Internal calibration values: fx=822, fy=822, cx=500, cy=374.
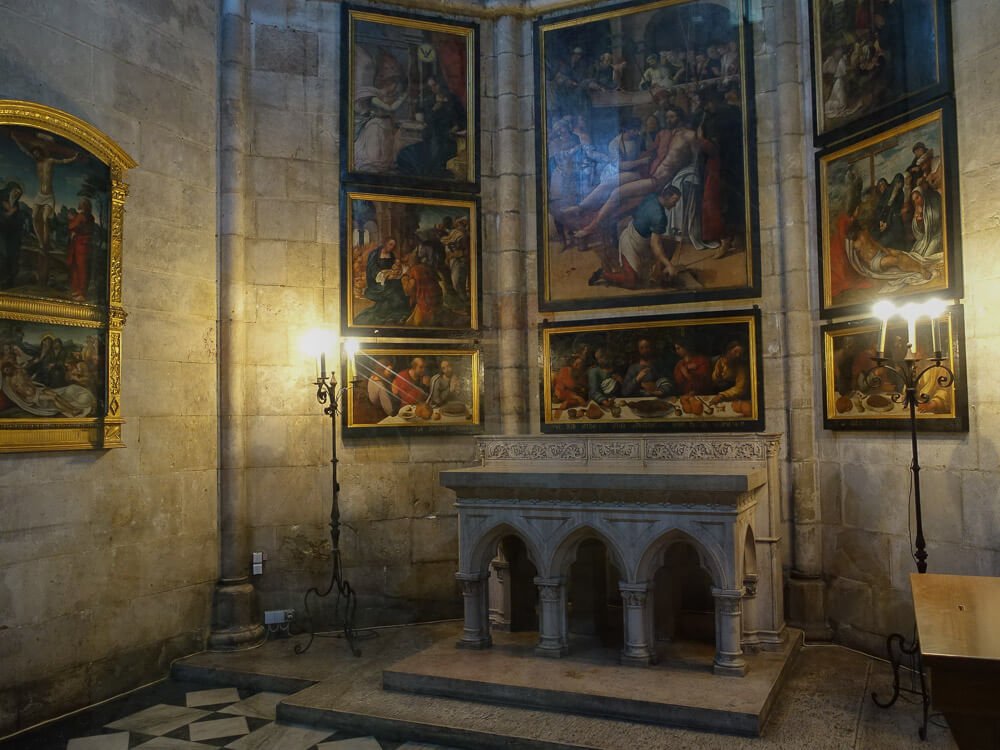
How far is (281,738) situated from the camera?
6082mm

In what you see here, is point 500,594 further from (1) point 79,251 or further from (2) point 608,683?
(1) point 79,251

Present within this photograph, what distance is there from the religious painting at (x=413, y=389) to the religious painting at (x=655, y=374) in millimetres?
878

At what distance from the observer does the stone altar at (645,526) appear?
252 inches

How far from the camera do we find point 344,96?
29.6 ft

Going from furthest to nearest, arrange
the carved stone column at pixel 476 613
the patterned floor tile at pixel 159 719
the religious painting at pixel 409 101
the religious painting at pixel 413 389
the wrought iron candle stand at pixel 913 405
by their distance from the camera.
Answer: the religious painting at pixel 409 101 → the religious painting at pixel 413 389 → the carved stone column at pixel 476 613 → the patterned floor tile at pixel 159 719 → the wrought iron candle stand at pixel 913 405

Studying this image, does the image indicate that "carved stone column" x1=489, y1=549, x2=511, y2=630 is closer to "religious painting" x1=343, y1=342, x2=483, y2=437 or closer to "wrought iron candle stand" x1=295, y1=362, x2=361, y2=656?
"wrought iron candle stand" x1=295, y1=362, x2=361, y2=656

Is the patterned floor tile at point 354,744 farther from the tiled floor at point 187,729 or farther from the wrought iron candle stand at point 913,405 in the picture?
the wrought iron candle stand at point 913,405

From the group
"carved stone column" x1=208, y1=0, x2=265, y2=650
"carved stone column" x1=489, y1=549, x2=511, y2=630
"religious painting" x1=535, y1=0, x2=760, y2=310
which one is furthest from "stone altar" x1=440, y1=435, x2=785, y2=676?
"carved stone column" x1=208, y1=0, x2=265, y2=650

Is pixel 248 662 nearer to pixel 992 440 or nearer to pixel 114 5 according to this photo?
pixel 114 5

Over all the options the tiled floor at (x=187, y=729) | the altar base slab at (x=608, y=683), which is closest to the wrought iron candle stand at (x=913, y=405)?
the altar base slab at (x=608, y=683)

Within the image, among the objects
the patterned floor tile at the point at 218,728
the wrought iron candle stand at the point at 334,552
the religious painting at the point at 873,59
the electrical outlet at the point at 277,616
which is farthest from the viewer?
the electrical outlet at the point at 277,616

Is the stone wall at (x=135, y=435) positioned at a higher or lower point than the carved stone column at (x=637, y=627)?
higher

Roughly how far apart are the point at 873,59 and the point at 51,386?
7.61m

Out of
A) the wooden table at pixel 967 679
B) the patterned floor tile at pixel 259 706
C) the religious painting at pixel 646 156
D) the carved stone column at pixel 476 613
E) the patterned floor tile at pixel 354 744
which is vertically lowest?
the patterned floor tile at pixel 259 706
